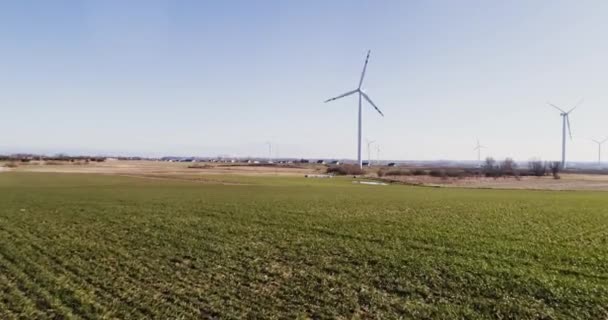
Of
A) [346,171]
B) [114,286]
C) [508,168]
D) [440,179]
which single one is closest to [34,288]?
[114,286]

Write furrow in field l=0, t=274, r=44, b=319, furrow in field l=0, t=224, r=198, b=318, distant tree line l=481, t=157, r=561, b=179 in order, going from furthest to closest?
1. distant tree line l=481, t=157, r=561, b=179
2. furrow in field l=0, t=224, r=198, b=318
3. furrow in field l=0, t=274, r=44, b=319

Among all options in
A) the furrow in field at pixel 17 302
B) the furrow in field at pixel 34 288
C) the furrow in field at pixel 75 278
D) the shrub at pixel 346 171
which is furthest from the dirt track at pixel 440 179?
the furrow in field at pixel 17 302

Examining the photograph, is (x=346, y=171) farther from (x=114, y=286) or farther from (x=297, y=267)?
(x=114, y=286)

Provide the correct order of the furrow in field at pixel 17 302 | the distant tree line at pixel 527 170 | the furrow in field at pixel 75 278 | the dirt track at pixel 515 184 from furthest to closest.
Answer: the distant tree line at pixel 527 170, the dirt track at pixel 515 184, the furrow in field at pixel 75 278, the furrow in field at pixel 17 302

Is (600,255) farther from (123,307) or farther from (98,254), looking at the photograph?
(98,254)

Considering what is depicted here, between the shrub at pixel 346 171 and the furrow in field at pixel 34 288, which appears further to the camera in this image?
the shrub at pixel 346 171

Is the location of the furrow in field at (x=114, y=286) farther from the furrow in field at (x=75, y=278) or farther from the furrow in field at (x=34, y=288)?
the furrow in field at (x=34, y=288)

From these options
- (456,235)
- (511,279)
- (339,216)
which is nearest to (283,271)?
(511,279)

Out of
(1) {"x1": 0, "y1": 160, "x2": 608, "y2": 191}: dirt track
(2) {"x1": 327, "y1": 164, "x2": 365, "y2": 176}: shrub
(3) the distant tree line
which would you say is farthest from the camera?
(3) the distant tree line

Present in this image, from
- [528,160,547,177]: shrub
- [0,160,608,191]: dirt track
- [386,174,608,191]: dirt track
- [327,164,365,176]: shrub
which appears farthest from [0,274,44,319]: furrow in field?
[528,160,547,177]: shrub

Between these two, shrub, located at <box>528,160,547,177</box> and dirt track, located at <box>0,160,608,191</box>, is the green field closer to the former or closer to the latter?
dirt track, located at <box>0,160,608,191</box>
